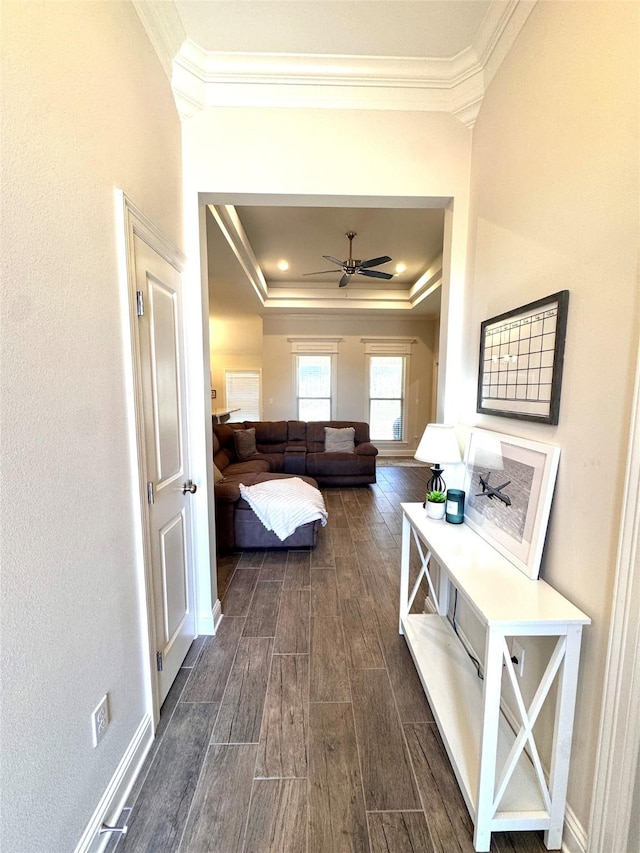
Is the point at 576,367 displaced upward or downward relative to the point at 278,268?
downward

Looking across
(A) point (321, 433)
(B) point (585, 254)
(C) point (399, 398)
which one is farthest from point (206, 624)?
(C) point (399, 398)

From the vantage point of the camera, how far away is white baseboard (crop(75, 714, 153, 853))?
1.07m

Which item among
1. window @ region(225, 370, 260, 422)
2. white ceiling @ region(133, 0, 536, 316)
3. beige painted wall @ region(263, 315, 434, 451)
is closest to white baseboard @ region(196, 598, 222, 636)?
white ceiling @ region(133, 0, 536, 316)

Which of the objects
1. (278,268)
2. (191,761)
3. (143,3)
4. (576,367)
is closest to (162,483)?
(191,761)

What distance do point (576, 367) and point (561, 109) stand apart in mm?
914

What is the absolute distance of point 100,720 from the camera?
1134 mm

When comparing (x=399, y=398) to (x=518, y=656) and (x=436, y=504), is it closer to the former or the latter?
(x=436, y=504)

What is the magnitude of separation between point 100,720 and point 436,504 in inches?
64.0

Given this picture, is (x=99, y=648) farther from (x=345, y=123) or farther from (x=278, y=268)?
(x=278, y=268)

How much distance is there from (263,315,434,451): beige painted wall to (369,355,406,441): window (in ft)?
0.51

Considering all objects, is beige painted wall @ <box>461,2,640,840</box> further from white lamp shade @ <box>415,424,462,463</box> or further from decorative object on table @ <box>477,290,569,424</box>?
white lamp shade @ <box>415,424,462,463</box>

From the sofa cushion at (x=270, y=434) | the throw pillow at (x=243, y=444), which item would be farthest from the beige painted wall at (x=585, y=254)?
the sofa cushion at (x=270, y=434)

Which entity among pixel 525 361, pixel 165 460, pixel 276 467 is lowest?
pixel 276 467

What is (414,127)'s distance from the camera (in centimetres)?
189
